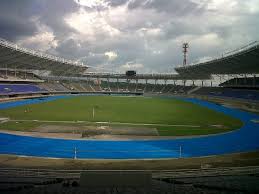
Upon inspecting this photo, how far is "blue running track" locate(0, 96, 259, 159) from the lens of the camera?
871 inches

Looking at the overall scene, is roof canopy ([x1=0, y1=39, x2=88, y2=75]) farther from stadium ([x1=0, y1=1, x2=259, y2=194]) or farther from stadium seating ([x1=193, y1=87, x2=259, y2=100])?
stadium seating ([x1=193, y1=87, x2=259, y2=100])

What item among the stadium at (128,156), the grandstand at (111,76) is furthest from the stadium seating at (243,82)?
the stadium at (128,156)

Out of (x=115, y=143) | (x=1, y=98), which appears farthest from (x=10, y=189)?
(x=1, y=98)

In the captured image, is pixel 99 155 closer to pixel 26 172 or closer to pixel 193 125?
pixel 26 172

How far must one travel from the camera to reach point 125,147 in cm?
2462

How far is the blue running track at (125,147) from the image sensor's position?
2212 centimetres

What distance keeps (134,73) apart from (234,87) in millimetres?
46438

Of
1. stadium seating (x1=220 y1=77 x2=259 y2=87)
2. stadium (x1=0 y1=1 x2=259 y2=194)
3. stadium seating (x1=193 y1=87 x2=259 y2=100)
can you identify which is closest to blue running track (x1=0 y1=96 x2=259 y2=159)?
stadium (x1=0 y1=1 x2=259 y2=194)

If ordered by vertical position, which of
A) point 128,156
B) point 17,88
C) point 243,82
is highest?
point 243,82

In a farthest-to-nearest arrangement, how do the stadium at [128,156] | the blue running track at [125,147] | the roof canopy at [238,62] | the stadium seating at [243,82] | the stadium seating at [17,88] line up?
the stadium seating at [243,82]
the stadium seating at [17,88]
the roof canopy at [238,62]
the blue running track at [125,147]
the stadium at [128,156]

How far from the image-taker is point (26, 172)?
48.7 ft

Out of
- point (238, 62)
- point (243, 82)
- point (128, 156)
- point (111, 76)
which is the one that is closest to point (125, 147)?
point (128, 156)

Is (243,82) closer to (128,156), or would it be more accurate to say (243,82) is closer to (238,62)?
(238,62)

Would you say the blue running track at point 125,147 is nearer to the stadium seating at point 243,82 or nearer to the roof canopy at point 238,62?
the roof canopy at point 238,62
